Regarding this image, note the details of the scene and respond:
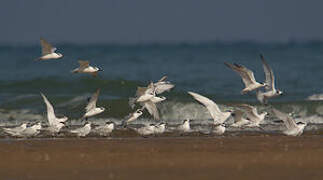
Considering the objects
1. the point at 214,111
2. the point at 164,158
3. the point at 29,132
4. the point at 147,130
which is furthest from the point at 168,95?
the point at 164,158

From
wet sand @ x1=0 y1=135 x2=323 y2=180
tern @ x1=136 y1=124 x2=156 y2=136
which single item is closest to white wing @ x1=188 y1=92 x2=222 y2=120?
tern @ x1=136 y1=124 x2=156 y2=136

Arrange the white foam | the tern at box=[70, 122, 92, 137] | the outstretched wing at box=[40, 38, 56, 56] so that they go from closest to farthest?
the tern at box=[70, 122, 92, 137] < the outstretched wing at box=[40, 38, 56, 56] < the white foam

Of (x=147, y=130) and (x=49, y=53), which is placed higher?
(x=49, y=53)

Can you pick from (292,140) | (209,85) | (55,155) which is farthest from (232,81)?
(55,155)

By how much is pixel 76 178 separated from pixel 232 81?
68.2ft

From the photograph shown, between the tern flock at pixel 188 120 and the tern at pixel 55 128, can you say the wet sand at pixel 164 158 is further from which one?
the tern at pixel 55 128

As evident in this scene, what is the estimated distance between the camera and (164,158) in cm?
1286

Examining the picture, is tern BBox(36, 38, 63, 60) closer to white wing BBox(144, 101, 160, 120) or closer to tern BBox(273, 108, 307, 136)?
white wing BBox(144, 101, 160, 120)

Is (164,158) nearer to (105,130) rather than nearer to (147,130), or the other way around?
(147,130)

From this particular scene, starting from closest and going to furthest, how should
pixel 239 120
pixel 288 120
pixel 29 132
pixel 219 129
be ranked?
pixel 288 120 → pixel 29 132 → pixel 219 129 → pixel 239 120

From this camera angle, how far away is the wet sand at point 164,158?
11422 millimetres

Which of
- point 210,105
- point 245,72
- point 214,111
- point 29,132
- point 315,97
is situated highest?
point 315,97

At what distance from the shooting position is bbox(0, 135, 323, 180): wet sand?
11.4m

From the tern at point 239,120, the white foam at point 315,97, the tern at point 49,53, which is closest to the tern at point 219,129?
the tern at point 239,120
